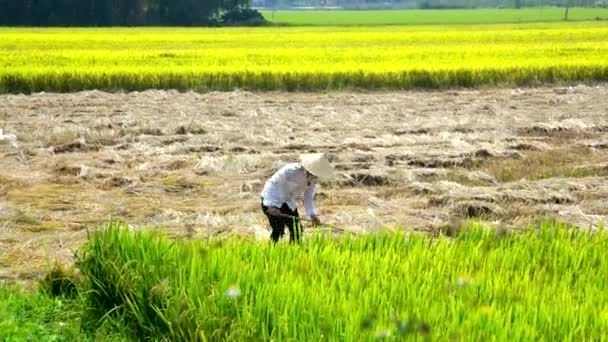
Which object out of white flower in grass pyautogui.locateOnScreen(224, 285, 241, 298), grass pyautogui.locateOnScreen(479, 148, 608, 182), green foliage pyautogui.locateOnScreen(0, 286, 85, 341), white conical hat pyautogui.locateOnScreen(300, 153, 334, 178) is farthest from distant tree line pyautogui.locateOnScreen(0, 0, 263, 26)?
white flower in grass pyautogui.locateOnScreen(224, 285, 241, 298)

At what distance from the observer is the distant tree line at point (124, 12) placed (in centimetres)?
4609

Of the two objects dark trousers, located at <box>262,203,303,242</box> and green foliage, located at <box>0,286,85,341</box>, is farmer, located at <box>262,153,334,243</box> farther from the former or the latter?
green foliage, located at <box>0,286,85,341</box>

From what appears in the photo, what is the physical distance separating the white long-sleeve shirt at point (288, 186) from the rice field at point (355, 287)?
610 millimetres

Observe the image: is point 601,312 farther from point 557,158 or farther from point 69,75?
point 69,75

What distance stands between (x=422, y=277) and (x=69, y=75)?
1468cm

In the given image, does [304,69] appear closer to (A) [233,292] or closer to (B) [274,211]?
(B) [274,211]

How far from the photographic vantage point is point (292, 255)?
195 inches

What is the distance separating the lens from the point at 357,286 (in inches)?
169

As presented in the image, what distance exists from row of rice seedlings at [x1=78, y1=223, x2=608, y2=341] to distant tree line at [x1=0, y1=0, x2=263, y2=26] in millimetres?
43296

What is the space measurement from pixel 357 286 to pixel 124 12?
4661 centimetres

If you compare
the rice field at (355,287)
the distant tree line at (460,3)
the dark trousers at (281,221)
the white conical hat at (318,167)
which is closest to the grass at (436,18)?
the distant tree line at (460,3)

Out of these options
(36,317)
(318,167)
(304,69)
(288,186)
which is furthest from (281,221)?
(304,69)

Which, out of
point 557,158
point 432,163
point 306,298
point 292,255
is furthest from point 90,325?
point 557,158

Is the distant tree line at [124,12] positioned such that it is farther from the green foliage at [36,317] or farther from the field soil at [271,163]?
the green foliage at [36,317]
